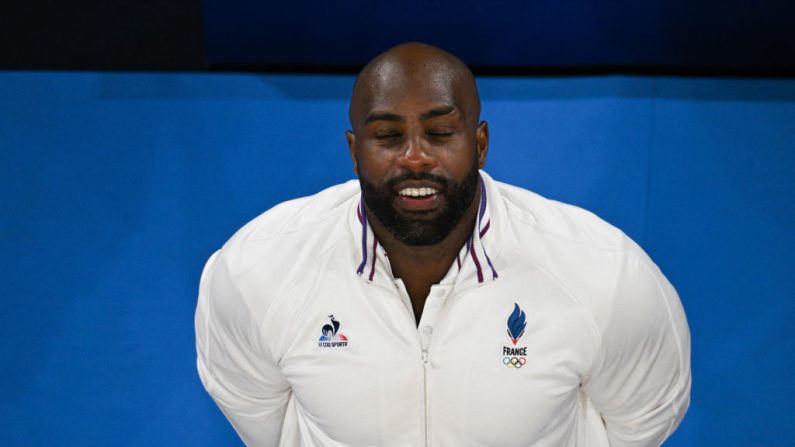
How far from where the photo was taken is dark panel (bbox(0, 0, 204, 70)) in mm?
4316

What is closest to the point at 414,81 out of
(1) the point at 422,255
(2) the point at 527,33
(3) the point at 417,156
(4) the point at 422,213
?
(3) the point at 417,156

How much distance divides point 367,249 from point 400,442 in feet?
1.48

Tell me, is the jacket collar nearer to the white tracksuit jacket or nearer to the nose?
the white tracksuit jacket

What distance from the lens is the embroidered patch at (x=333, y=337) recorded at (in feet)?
6.66

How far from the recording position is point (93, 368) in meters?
3.39

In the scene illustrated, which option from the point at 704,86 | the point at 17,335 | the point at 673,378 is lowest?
the point at 673,378

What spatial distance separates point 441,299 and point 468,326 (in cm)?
8

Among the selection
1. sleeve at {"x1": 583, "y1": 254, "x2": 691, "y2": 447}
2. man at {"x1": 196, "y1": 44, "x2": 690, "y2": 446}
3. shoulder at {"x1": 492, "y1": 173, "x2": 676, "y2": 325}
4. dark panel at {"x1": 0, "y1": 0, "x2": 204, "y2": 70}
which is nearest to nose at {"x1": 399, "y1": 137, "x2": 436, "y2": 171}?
man at {"x1": 196, "y1": 44, "x2": 690, "y2": 446}

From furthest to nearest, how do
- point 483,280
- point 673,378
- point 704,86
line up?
1. point 704,86
2. point 673,378
3. point 483,280

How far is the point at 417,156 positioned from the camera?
1868 mm

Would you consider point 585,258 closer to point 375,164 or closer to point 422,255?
point 422,255

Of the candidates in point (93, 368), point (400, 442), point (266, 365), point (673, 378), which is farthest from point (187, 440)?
point (673, 378)

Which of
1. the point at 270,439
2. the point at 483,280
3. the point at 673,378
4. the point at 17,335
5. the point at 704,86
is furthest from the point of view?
the point at 704,86

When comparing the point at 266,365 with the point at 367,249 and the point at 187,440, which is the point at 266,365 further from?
the point at 187,440
